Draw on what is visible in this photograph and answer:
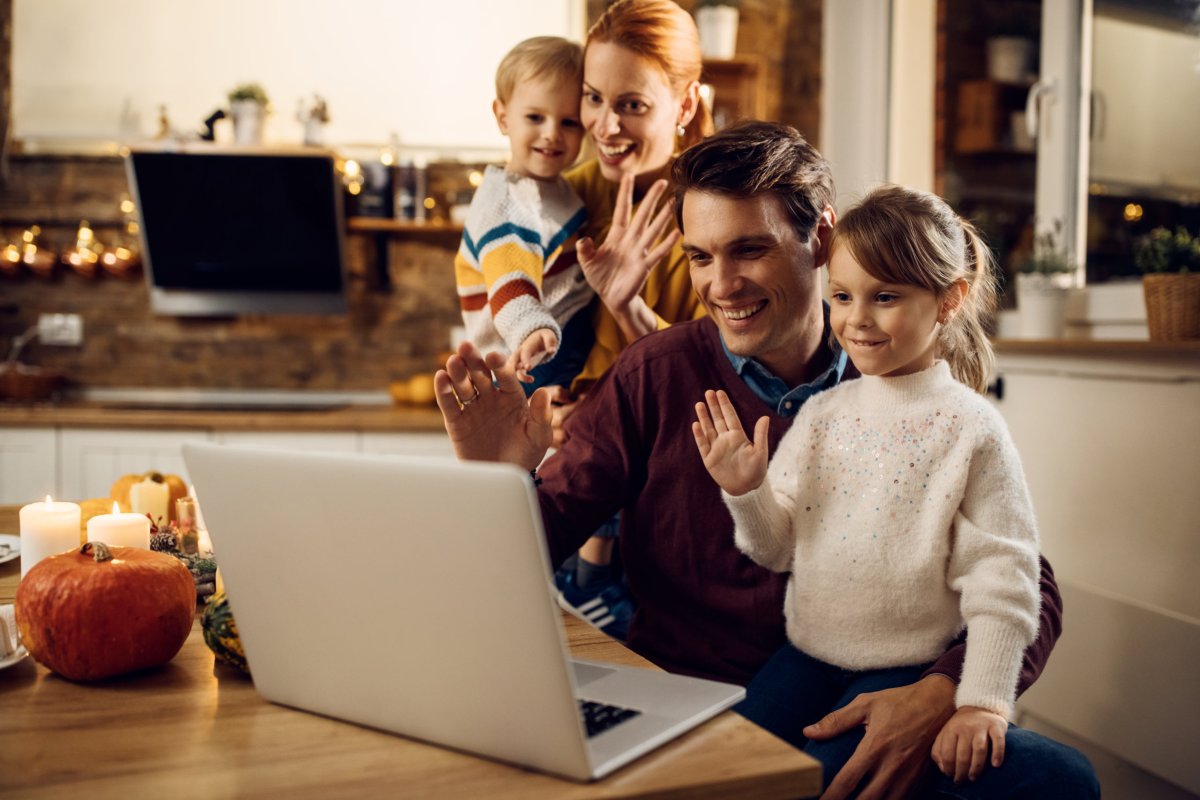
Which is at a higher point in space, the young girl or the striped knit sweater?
the striped knit sweater

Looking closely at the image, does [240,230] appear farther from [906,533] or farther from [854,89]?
[906,533]

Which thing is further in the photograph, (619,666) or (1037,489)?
(1037,489)

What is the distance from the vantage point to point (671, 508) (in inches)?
57.6

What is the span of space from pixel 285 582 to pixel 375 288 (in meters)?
3.42

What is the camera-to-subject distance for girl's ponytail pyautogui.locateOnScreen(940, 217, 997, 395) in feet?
4.38

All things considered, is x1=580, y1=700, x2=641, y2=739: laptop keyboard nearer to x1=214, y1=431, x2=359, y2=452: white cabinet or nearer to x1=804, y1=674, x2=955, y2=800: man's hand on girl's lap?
x1=804, y1=674, x2=955, y2=800: man's hand on girl's lap

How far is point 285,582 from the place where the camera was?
0.85m

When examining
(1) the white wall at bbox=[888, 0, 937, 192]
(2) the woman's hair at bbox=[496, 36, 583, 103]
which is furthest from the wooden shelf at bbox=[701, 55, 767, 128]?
(2) the woman's hair at bbox=[496, 36, 583, 103]

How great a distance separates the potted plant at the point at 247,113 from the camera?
3.76 meters

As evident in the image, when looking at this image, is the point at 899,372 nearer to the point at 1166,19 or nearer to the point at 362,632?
the point at 362,632

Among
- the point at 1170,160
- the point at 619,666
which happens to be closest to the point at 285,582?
the point at 619,666

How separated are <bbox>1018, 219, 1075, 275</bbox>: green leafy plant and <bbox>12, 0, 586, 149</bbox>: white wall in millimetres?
1909

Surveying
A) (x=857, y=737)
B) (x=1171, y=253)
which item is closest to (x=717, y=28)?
(x=1171, y=253)

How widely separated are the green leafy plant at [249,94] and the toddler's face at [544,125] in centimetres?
224
